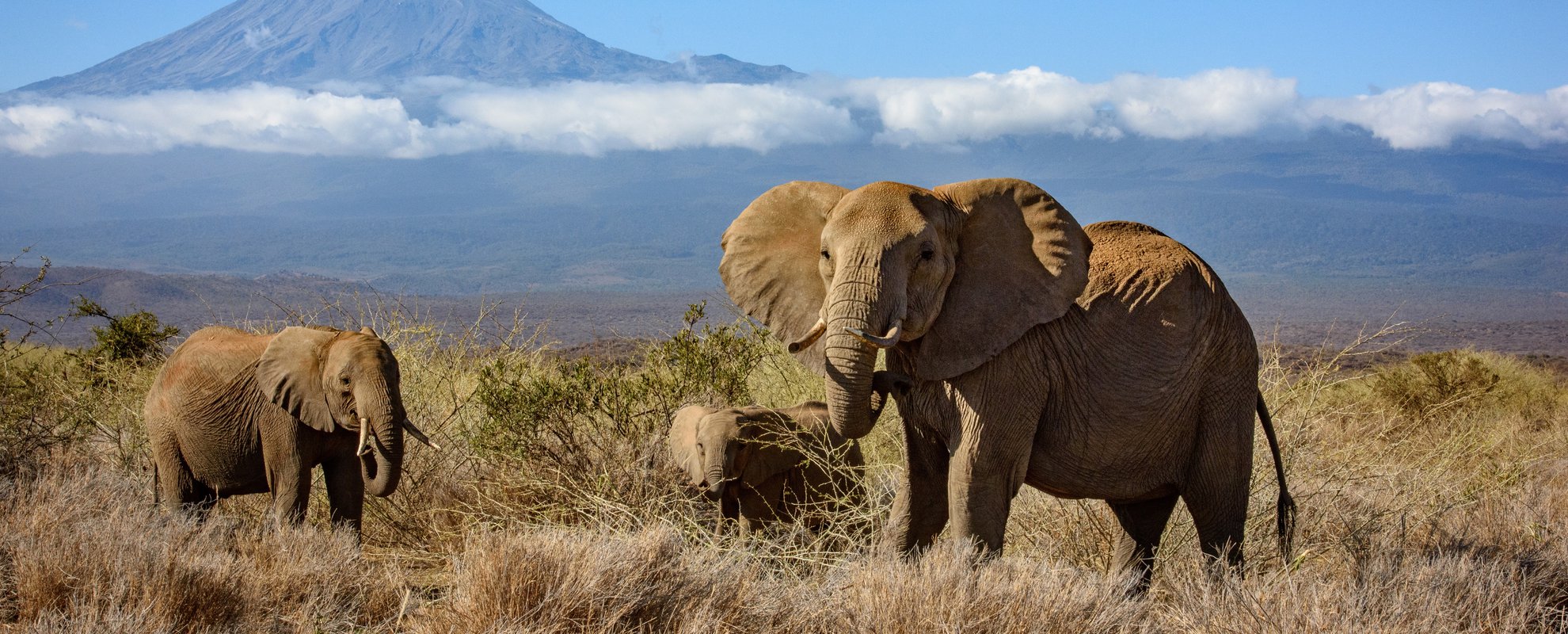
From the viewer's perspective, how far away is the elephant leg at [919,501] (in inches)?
223

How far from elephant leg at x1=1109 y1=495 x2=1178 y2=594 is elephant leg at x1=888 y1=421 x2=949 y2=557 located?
95cm

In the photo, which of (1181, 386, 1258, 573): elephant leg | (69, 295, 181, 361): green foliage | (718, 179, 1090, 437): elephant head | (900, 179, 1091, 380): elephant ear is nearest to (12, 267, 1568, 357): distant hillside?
(69, 295, 181, 361): green foliage

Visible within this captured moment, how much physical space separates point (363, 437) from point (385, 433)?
11cm

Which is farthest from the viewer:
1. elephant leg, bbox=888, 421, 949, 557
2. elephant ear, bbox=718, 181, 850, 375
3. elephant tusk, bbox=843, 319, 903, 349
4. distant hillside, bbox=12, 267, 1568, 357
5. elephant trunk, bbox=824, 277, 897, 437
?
distant hillside, bbox=12, 267, 1568, 357

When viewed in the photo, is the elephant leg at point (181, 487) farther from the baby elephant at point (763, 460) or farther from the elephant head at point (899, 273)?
the elephant head at point (899, 273)

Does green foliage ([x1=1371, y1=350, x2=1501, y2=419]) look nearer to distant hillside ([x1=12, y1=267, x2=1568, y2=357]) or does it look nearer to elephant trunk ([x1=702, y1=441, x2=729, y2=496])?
elephant trunk ([x1=702, y1=441, x2=729, y2=496])

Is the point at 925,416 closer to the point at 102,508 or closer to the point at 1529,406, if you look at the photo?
the point at 102,508

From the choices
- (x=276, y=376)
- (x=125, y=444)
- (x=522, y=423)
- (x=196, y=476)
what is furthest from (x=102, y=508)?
(x=125, y=444)

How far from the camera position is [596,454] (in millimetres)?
8398

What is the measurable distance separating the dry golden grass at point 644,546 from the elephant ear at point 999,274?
2.70ft

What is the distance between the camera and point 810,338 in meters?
4.95

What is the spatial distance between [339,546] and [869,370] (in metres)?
2.97

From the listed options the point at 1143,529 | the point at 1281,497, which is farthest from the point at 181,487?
the point at 1281,497

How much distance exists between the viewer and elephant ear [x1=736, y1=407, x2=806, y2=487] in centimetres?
795
